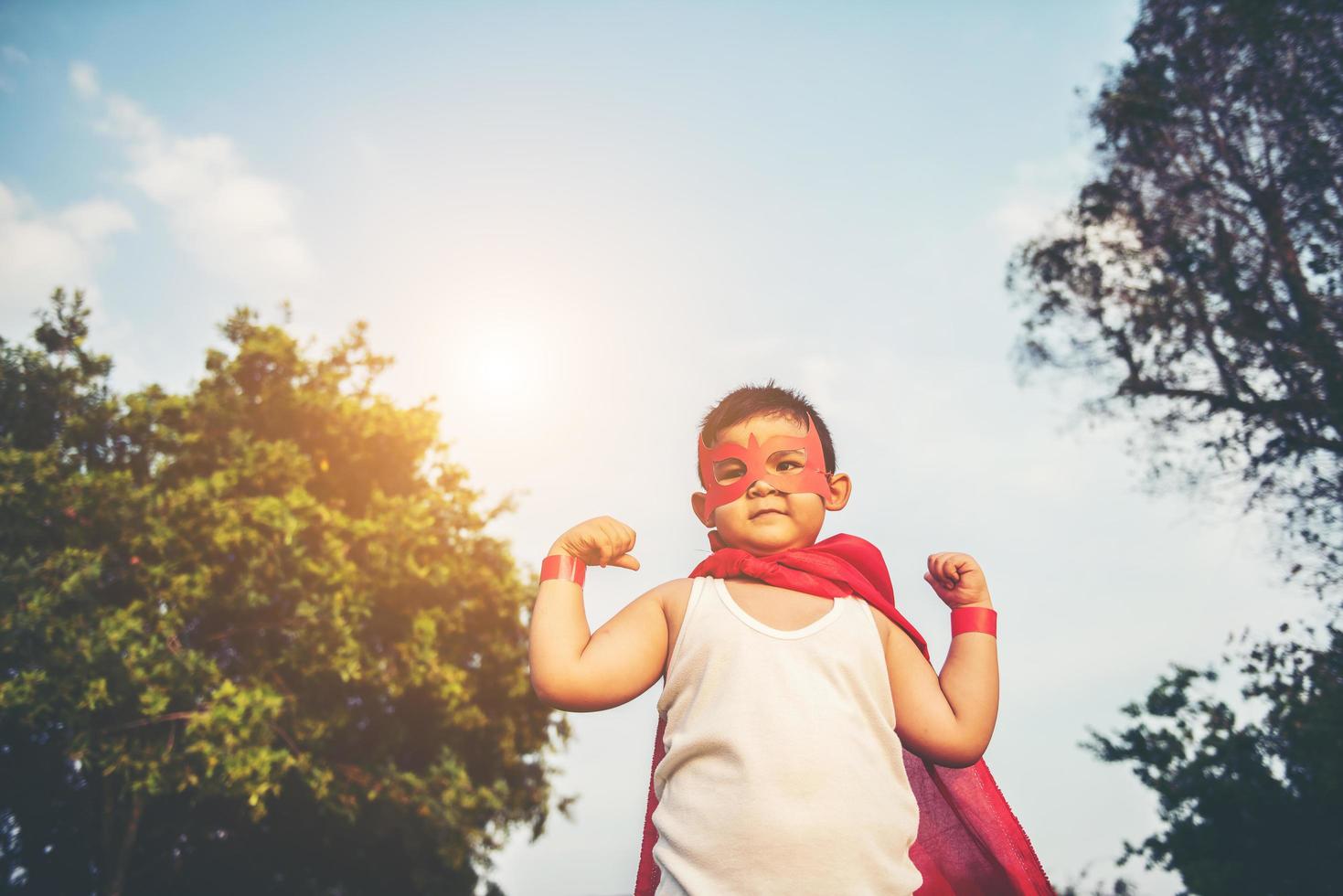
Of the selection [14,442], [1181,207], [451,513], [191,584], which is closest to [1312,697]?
[1181,207]

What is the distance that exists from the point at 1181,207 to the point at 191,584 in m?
14.8

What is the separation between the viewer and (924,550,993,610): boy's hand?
2486mm

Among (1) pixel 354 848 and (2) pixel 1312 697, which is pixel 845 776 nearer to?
(2) pixel 1312 697

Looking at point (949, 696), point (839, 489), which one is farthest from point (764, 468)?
point (949, 696)

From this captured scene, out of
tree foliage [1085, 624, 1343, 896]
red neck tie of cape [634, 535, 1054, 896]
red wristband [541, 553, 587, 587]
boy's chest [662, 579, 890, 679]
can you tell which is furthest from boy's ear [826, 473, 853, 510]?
tree foliage [1085, 624, 1343, 896]

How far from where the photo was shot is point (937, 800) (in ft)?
8.17

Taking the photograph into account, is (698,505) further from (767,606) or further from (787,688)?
(787,688)

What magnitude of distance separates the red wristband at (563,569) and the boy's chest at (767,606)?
10.5 inches

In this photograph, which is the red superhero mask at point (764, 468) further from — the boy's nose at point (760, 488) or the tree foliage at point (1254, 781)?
the tree foliage at point (1254, 781)

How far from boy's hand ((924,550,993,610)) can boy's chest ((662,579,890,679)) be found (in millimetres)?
271

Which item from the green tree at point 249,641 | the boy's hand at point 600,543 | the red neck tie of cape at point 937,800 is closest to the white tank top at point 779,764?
the red neck tie of cape at point 937,800

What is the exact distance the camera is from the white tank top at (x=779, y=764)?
6.01 ft

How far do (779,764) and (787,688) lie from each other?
0.19m

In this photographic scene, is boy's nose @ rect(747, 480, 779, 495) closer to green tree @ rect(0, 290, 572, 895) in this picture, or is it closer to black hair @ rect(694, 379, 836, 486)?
black hair @ rect(694, 379, 836, 486)
